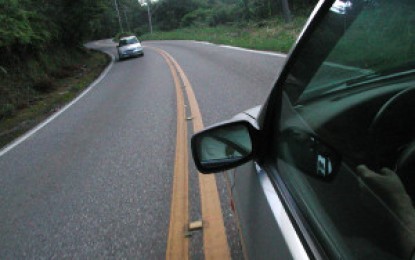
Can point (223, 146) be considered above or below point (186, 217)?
above

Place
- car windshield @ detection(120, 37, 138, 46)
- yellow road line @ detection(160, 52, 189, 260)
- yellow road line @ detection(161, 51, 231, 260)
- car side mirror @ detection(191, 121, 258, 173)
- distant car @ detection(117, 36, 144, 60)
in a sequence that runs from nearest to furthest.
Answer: car side mirror @ detection(191, 121, 258, 173)
yellow road line @ detection(161, 51, 231, 260)
yellow road line @ detection(160, 52, 189, 260)
distant car @ detection(117, 36, 144, 60)
car windshield @ detection(120, 37, 138, 46)

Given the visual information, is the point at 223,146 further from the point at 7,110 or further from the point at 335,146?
the point at 7,110

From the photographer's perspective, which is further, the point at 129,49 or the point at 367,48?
the point at 129,49

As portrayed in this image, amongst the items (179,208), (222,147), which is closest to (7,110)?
(179,208)

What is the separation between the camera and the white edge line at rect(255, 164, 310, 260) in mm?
1268

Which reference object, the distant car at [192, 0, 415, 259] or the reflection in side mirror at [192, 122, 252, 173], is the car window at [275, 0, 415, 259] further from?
the reflection in side mirror at [192, 122, 252, 173]

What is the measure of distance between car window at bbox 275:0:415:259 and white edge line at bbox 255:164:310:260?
6 centimetres

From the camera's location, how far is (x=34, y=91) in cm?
1562

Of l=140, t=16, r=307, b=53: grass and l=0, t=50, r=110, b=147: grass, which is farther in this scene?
l=140, t=16, r=307, b=53: grass

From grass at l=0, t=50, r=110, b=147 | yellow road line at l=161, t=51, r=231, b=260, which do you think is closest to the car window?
yellow road line at l=161, t=51, r=231, b=260

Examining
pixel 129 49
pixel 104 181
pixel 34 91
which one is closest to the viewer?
pixel 104 181

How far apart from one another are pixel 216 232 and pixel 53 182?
292 centimetres

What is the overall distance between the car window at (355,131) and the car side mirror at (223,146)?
0.46 ft

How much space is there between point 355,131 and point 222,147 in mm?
787
